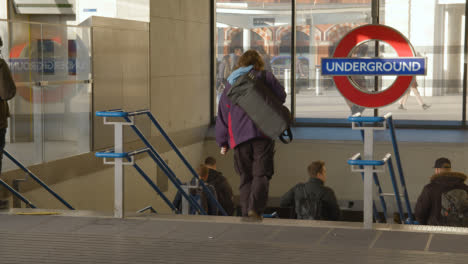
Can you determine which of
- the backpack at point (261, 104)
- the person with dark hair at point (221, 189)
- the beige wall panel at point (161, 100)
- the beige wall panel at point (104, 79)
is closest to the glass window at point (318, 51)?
the beige wall panel at point (161, 100)

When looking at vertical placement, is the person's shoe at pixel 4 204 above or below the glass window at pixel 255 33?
below

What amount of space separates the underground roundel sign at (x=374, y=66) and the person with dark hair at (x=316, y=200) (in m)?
1.90

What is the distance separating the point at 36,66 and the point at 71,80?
0.79m

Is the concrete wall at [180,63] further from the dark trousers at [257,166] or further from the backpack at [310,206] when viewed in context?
the dark trousers at [257,166]

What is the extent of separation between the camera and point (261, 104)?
222 inches

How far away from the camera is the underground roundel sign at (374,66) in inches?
193

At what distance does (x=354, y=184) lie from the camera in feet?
41.4

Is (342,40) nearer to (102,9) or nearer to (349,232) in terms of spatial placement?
(349,232)

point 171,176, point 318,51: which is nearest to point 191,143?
point 318,51

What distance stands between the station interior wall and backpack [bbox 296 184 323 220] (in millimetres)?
3374

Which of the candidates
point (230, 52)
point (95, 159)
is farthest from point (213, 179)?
point (230, 52)

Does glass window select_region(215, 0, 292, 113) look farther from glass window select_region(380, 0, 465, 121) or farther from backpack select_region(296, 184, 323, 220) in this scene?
backpack select_region(296, 184, 323, 220)

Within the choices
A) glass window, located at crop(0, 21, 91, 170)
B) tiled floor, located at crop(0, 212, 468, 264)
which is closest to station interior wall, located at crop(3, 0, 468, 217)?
glass window, located at crop(0, 21, 91, 170)

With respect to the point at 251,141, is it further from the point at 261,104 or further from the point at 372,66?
the point at 372,66
